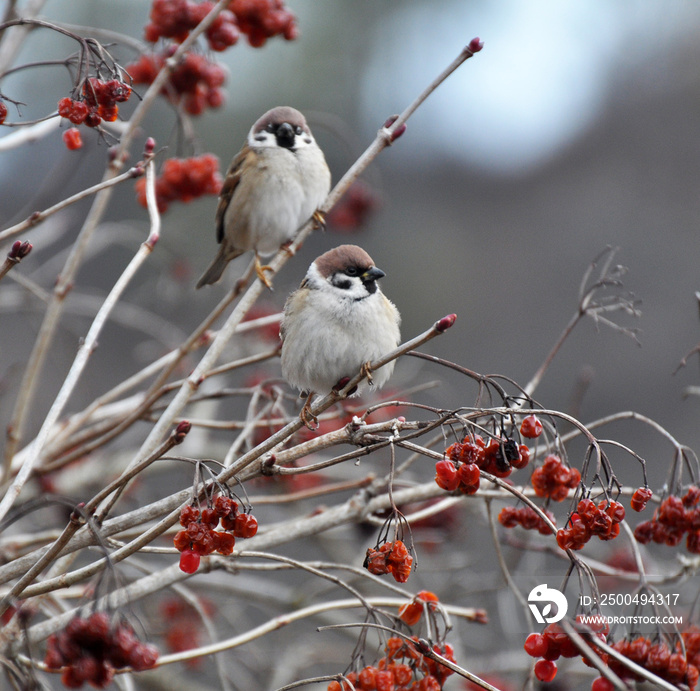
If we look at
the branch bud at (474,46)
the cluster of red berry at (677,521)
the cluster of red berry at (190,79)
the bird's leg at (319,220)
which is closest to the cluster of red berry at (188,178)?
the cluster of red berry at (190,79)

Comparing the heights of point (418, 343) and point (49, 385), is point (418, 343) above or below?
above

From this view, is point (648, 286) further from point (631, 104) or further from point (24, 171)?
point (24, 171)

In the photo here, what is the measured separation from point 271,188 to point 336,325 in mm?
1293

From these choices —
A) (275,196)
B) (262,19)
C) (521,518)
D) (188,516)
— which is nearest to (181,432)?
(188,516)

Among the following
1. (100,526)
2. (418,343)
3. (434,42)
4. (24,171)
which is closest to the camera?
(418,343)

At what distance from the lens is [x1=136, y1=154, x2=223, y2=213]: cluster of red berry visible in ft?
9.27

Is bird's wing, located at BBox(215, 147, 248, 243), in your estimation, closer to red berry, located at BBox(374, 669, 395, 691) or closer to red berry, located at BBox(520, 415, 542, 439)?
red berry, located at BBox(520, 415, 542, 439)

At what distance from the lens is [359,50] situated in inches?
512

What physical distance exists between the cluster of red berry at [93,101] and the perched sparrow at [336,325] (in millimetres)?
997

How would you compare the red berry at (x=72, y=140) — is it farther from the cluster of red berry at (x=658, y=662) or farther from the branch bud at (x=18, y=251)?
the cluster of red berry at (x=658, y=662)

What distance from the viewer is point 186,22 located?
8.74 ft

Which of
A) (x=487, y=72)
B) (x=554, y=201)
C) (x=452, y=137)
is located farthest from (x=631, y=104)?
(x=487, y=72)

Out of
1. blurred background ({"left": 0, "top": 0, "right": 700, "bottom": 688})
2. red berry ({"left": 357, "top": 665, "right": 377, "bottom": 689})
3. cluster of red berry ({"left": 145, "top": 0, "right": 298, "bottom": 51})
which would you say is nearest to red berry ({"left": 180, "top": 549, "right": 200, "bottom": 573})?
red berry ({"left": 357, "top": 665, "right": 377, "bottom": 689})

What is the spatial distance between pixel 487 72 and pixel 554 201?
268 cm
